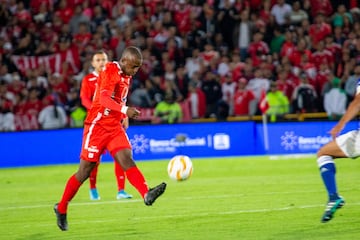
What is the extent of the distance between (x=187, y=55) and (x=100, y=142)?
17.3 meters

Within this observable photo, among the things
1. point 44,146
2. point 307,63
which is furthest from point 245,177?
point 307,63

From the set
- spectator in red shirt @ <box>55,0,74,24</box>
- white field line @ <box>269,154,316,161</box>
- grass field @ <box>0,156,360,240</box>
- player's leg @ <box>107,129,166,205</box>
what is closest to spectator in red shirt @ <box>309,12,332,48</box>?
white field line @ <box>269,154,316,161</box>

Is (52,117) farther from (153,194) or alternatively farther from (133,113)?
(133,113)

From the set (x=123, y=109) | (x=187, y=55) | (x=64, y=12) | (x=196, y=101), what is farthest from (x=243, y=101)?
(x=123, y=109)

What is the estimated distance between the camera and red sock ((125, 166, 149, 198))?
11031 millimetres

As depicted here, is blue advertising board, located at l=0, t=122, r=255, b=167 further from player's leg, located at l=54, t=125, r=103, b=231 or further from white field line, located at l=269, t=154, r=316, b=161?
player's leg, located at l=54, t=125, r=103, b=231

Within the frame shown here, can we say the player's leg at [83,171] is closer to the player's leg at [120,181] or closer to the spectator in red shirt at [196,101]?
the player's leg at [120,181]

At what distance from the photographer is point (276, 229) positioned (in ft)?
34.8

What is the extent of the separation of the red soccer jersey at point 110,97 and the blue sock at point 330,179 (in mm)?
2559

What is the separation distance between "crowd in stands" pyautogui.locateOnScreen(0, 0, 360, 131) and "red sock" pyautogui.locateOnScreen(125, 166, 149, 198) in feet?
46.7

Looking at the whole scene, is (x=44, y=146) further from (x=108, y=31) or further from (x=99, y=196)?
(x=99, y=196)

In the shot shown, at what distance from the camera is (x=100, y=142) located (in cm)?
1138

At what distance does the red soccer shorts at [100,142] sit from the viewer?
11320 mm

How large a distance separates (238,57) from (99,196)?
1269 centimetres
